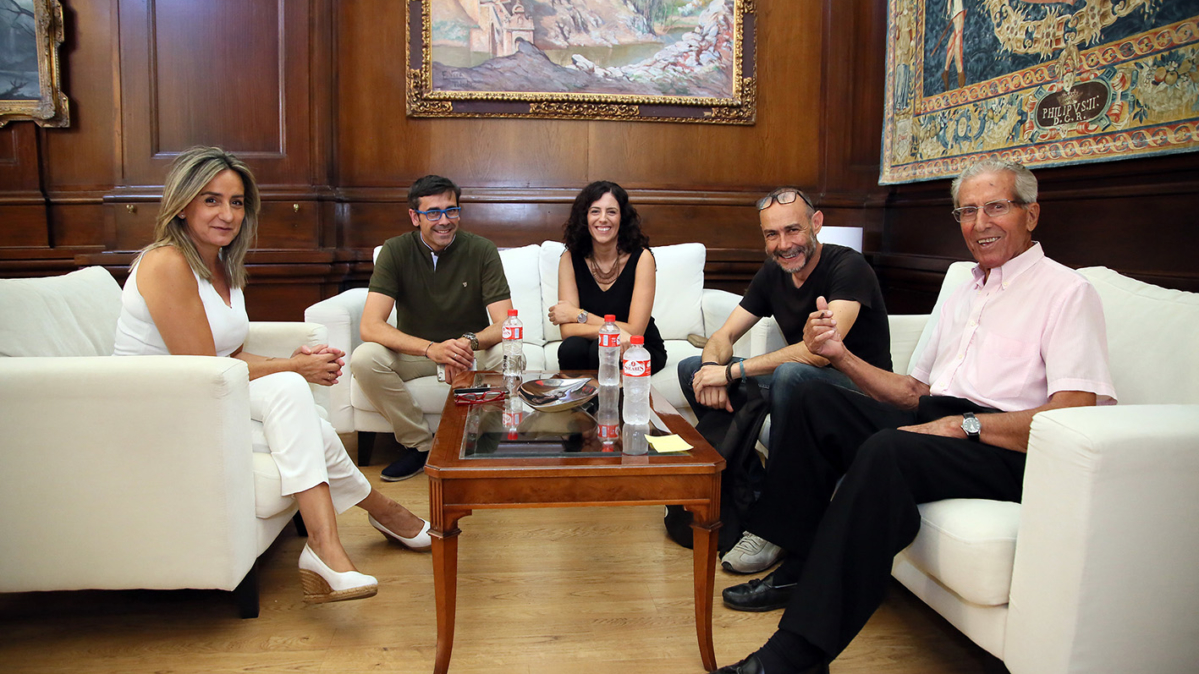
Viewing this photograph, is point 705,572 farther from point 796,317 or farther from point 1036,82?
point 1036,82

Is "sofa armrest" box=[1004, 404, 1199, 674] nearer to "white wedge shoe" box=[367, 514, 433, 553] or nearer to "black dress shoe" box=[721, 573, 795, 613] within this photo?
"black dress shoe" box=[721, 573, 795, 613]

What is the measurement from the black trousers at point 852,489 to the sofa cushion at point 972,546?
4 cm

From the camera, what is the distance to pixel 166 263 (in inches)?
75.7

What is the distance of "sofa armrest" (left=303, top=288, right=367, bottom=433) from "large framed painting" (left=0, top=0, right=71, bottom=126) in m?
2.03

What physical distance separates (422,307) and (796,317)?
1.51 m

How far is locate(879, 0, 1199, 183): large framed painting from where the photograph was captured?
7.60ft

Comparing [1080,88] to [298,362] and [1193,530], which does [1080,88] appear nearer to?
[1193,530]

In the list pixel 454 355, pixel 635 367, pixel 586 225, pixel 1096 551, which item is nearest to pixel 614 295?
pixel 586 225

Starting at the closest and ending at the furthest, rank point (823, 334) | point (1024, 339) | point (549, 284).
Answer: point (1024, 339), point (823, 334), point (549, 284)

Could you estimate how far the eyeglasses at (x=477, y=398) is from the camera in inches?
86.7

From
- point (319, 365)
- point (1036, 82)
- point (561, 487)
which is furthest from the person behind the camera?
point (1036, 82)

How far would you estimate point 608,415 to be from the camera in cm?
203

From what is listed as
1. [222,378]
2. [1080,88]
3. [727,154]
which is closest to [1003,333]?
[1080,88]

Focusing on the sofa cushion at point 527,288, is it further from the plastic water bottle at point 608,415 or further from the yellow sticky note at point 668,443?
the yellow sticky note at point 668,443
